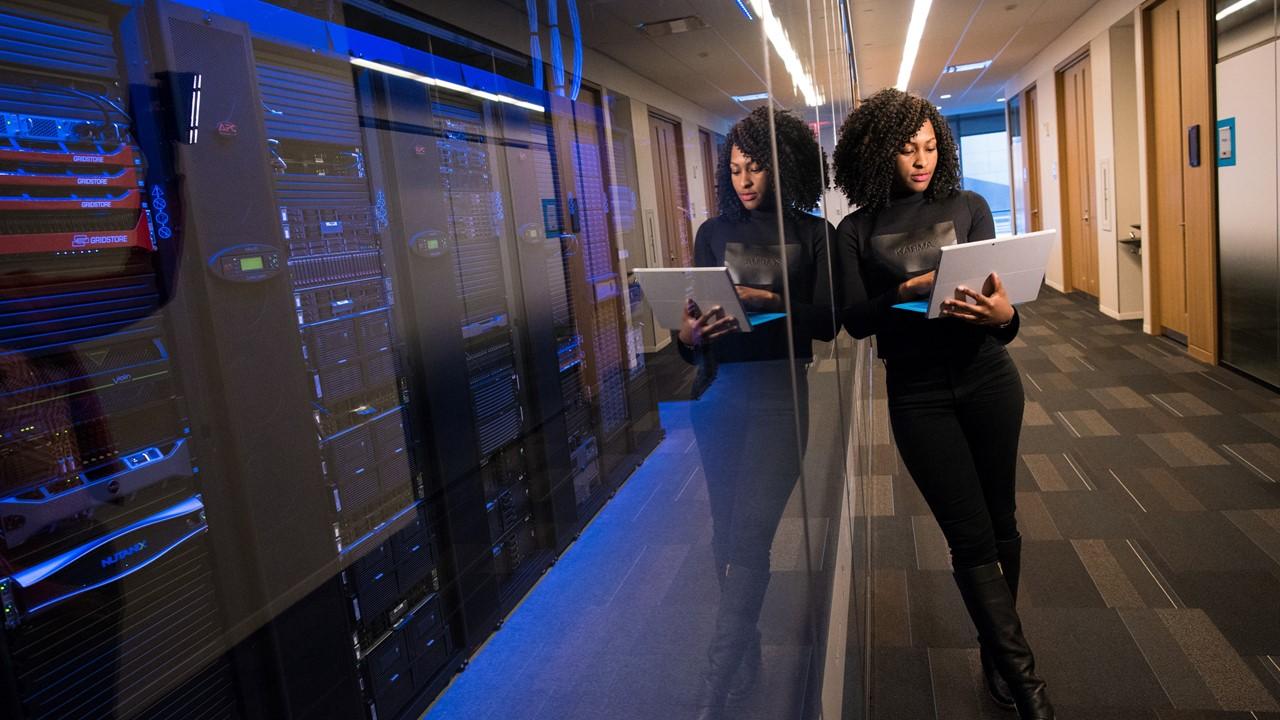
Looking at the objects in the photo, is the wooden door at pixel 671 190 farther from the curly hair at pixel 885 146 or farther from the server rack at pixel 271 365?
the curly hair at pixel 885 146

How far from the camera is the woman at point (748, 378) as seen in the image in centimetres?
59

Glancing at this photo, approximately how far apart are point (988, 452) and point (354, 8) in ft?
5.43

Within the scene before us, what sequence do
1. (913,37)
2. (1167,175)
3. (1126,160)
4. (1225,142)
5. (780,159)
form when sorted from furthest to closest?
1. (913,37)
2. (1126,160)
3. (1167,175)
4. (1225,142)
5. (780,159)

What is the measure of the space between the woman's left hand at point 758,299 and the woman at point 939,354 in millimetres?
917

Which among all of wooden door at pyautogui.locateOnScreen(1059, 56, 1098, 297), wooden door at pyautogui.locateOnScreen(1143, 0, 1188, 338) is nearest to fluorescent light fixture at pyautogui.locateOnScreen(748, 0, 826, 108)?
wooden door at pyautogui.locateOnScreen(1143, 0, 1188, 338)

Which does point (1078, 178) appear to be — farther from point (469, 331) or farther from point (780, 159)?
point (469, 331)

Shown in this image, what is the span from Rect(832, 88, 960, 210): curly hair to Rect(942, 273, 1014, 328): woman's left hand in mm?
268

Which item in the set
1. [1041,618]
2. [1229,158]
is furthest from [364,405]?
[1229,158]

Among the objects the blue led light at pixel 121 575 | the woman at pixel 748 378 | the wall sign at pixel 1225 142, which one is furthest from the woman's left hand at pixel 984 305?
the wall sign at pixel 1225 142

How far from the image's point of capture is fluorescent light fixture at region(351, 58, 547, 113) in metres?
0.37

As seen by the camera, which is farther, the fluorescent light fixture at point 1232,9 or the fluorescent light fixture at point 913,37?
the fluorescent light fixture at point 913,37

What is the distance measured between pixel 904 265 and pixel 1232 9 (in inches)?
147

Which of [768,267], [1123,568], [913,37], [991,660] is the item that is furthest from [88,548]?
[913,37]

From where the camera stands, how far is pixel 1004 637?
65.0 inches
